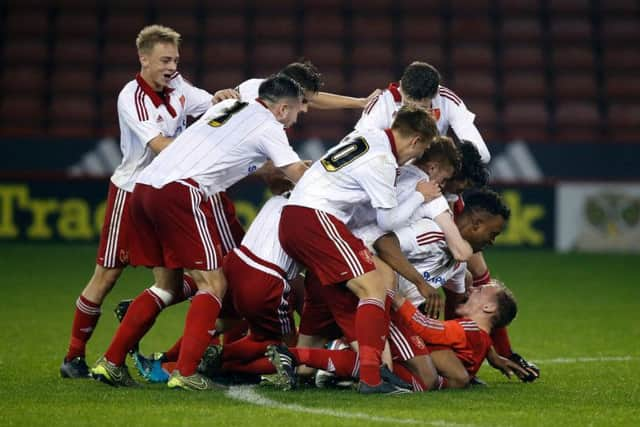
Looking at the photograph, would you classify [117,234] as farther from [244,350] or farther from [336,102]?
[336,102]

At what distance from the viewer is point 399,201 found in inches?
251

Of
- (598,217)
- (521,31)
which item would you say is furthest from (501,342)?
(521,31)

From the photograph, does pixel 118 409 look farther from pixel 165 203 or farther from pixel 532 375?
pixel 532 375

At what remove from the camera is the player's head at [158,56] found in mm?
6945

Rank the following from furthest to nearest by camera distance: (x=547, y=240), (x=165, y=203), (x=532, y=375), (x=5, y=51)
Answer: (x=5, y=51), (x=547, y=240), (x=532, y=375), (x=165, y=203)

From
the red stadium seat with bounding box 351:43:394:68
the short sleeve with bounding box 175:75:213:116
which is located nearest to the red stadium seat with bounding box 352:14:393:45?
the red stadium seat with bounding box 351:43:394:68

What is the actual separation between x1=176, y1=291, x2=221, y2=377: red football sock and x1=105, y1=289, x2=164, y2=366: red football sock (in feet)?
1.09

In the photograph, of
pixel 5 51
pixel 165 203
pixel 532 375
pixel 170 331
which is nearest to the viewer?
pixel 165 203

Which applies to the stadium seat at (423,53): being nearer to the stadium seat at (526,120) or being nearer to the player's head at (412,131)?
the stadium seat at (526,120)

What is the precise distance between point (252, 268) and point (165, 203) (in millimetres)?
585

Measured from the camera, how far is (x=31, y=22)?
1783cm

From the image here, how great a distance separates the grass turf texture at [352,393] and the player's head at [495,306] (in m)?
0.37

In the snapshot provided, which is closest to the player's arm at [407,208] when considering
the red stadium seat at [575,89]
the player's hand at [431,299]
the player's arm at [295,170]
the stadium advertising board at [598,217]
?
the player's hand at [431,299]

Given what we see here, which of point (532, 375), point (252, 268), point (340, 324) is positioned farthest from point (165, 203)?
point (532, 375)
